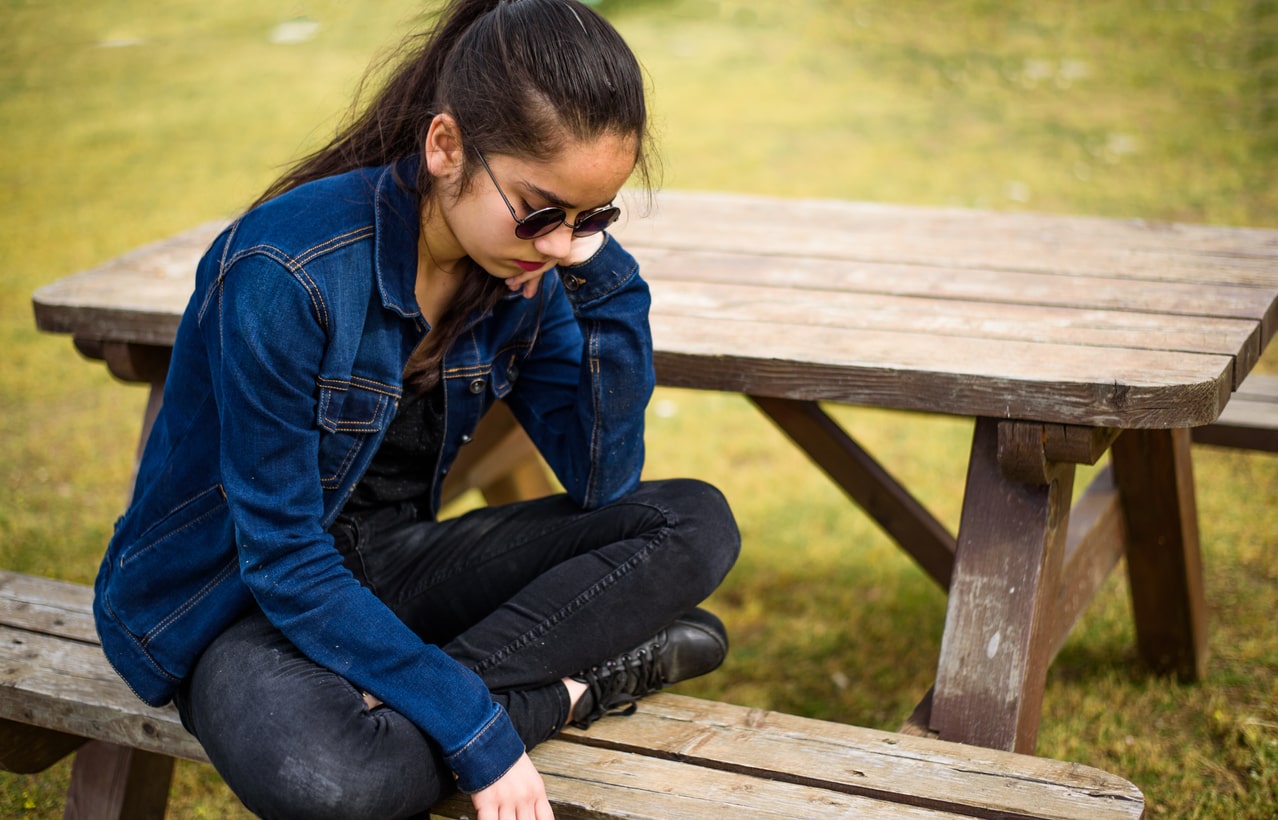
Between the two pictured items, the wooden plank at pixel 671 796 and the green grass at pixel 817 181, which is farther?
the green grass at pixel 817 181

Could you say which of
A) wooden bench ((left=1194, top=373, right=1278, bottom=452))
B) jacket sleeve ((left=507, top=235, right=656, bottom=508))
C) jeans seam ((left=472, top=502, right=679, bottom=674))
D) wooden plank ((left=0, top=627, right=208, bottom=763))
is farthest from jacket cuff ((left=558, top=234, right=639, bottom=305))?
wooden bench ((left=1194, top=373, right=1278, bottom=452))

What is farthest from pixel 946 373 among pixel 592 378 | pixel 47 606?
pixel 47 606

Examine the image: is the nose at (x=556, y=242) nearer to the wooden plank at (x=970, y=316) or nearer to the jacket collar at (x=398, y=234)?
the jacket collar at (x=398, y=234)

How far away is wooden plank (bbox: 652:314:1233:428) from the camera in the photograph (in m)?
1.75

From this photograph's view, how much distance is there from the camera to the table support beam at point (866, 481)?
256cm

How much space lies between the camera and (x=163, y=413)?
1857 millimetres

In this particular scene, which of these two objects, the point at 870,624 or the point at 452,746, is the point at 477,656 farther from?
the point at 870,624

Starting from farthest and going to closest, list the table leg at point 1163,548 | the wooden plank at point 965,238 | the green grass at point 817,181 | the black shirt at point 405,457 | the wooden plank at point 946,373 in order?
the green grass at point 817,181 < the table leg at point 1163,548 < the wooden plank at point 965,238 < the black shirt at point 405,457 < the wooden plank at point 946,373

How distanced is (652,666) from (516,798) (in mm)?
361

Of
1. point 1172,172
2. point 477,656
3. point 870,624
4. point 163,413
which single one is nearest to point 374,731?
point 477,656

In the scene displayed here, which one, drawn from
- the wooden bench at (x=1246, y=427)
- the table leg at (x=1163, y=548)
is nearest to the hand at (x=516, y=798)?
the table leg at (x=1163, y=548)

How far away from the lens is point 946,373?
6.08 feet

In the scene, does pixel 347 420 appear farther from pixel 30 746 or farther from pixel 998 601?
pixel 998 601

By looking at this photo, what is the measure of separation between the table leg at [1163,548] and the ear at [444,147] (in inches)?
57.9
